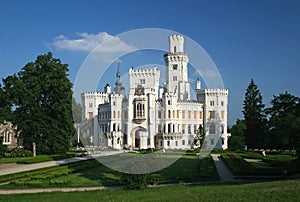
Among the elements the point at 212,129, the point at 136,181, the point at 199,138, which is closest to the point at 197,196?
the point at 136,181

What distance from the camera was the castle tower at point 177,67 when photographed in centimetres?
6981

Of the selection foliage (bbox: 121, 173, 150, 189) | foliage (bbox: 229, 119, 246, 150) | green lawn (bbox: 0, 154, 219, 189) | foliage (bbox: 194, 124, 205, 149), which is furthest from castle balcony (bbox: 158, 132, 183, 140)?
foliage (bbox: 121, 173, 150, 189)

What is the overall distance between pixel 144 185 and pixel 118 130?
46144 millimetres

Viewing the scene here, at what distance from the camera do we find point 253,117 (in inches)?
2557

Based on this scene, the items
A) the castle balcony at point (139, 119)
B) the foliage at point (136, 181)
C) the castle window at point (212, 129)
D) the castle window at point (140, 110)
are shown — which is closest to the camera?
the foliage at point (136, 181)

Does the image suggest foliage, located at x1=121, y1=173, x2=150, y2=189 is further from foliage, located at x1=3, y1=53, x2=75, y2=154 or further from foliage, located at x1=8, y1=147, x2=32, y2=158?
foliage, located at x1=8, y1=147, x2=32, y2=158

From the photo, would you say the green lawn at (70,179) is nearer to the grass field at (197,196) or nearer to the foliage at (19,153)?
the grass field at (197,196)

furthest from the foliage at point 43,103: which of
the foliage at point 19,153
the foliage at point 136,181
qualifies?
the foliage at point 136,181

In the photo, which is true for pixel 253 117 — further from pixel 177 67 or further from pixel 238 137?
pixel 177 67

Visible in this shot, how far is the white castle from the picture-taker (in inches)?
2413

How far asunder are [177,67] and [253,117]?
17.3 metres

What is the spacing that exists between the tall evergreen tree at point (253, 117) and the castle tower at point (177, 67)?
1144 cm

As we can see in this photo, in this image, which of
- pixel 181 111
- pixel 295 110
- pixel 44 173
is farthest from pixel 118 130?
pixel 295 110

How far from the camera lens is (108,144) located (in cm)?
6234
